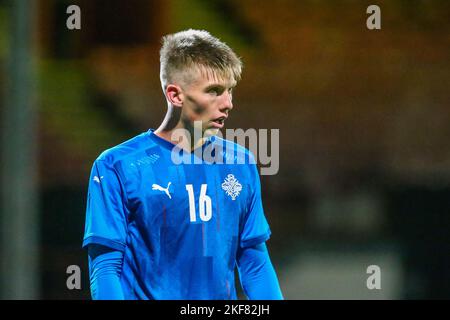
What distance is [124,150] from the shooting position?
207cm

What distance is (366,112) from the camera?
454 cm

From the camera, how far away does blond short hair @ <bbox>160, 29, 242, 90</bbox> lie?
208 centimetres

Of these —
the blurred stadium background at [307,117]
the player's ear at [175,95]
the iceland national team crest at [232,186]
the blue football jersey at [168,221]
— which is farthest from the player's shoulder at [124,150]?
the blurred stadium background at [307,117]

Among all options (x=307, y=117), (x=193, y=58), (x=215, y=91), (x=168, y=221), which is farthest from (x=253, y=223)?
(x=307, y=117)

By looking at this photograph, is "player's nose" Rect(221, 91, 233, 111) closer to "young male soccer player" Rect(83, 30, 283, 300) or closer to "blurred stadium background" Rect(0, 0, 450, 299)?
"young male soccer player" Rect(83, 30, 283, 300)

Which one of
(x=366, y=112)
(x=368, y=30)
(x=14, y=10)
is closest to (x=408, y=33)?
(x=368, y=30)

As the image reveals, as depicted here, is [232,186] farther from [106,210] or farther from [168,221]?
[106,210]

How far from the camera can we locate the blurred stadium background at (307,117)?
170 inches

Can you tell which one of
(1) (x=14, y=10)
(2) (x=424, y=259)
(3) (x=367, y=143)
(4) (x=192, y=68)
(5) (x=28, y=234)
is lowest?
(2) (x=424, y=259)

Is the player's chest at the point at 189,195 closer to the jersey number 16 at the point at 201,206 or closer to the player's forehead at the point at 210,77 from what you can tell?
the jersey number 16 at the point at 201,206

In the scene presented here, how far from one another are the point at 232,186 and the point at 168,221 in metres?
0.20

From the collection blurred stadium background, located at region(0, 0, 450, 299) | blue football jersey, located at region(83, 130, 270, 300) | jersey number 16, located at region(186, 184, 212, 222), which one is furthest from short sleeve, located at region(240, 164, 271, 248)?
blurred stadium background, located at region(0, 0, 450, 299)

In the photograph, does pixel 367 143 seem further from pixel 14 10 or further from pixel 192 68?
pixel 192 68

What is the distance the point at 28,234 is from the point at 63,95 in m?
1.59
